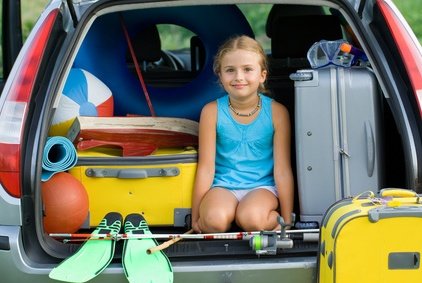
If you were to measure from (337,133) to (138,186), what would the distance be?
828 mm

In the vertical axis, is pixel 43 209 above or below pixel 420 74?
below

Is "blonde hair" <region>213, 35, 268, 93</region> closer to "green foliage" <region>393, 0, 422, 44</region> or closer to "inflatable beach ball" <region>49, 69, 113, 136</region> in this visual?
"inflatable beach ball" <region>49, 69, 113, 136</region>

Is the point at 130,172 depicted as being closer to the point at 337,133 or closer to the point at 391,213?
the point at 337,133

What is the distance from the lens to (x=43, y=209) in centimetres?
350

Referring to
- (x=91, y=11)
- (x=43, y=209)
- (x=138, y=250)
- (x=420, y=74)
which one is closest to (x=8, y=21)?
(x=91, y=11)

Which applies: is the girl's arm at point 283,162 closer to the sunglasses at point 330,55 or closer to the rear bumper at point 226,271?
the sunglasses at point 330,55

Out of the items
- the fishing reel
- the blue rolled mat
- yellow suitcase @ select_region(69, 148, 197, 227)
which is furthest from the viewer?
yellow suitcase @ select_region(69, 148, 197, 227)

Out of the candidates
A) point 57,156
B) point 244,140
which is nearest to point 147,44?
point 244,140

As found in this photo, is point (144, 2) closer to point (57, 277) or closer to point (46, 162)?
point (46, 162)

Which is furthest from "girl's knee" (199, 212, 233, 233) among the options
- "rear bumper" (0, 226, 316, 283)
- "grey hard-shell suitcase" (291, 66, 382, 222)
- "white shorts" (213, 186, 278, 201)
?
"rear bumper" (0, 226, 316, 283)

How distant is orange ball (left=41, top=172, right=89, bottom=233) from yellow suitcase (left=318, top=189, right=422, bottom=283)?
1.09 meters

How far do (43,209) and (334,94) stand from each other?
3.87 ft

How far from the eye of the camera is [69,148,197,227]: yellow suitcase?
381cm

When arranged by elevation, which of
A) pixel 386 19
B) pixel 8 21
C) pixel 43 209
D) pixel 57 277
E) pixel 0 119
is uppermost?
pixel 8 21
